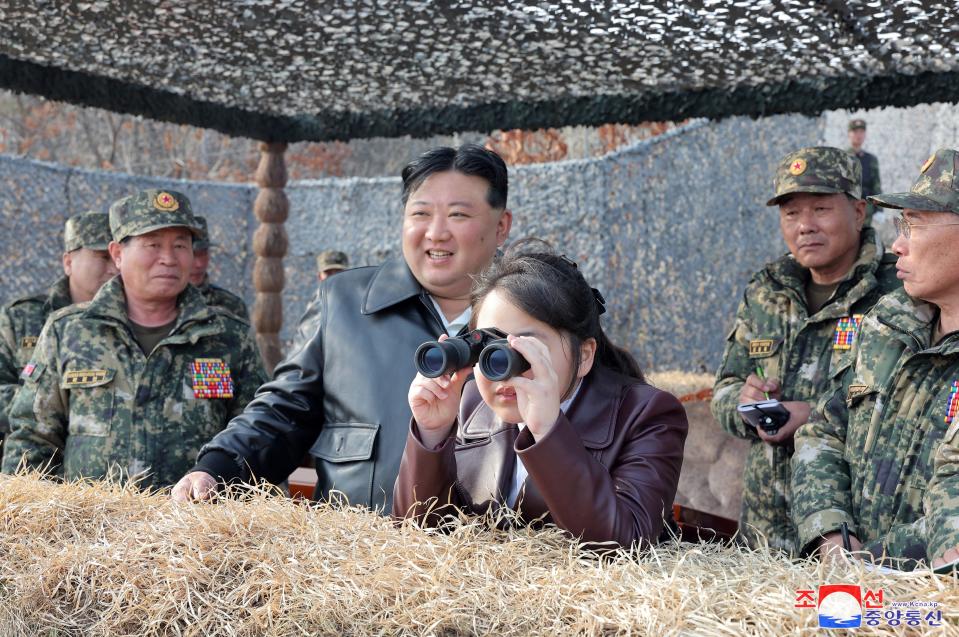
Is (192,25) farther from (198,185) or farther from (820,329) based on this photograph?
(198,185)

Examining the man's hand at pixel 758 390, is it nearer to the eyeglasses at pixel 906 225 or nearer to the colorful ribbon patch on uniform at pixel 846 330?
the colorful ribbon patch on uniform at pixel 846 330

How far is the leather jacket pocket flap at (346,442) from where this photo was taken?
2545 mm

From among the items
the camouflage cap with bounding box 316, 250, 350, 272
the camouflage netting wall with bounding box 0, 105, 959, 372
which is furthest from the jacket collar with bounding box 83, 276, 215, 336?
the camouflage netting wall with bounding box 0, 105, 959, 372

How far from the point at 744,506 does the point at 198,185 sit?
798 cm

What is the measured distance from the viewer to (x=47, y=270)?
886 centimetres

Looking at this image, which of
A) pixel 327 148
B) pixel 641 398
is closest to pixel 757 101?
pixel 641 398


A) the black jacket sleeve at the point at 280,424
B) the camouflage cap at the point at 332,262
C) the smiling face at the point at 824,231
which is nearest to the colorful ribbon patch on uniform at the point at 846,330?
the smiling face at the point at 824,231

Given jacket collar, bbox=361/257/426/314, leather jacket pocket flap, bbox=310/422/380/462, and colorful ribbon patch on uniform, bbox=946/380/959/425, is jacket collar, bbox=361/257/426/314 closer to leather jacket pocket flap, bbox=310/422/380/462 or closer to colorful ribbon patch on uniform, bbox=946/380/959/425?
leather jacket pocket flap, bbox=310/422/380/462

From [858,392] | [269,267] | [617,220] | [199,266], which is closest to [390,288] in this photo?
[858,392]

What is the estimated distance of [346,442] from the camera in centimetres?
259

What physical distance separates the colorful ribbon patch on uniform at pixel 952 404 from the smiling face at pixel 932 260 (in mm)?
200

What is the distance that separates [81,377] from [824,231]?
247cm

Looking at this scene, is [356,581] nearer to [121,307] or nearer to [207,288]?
[121,307]

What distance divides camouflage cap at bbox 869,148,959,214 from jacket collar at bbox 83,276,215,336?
7.16 ft
